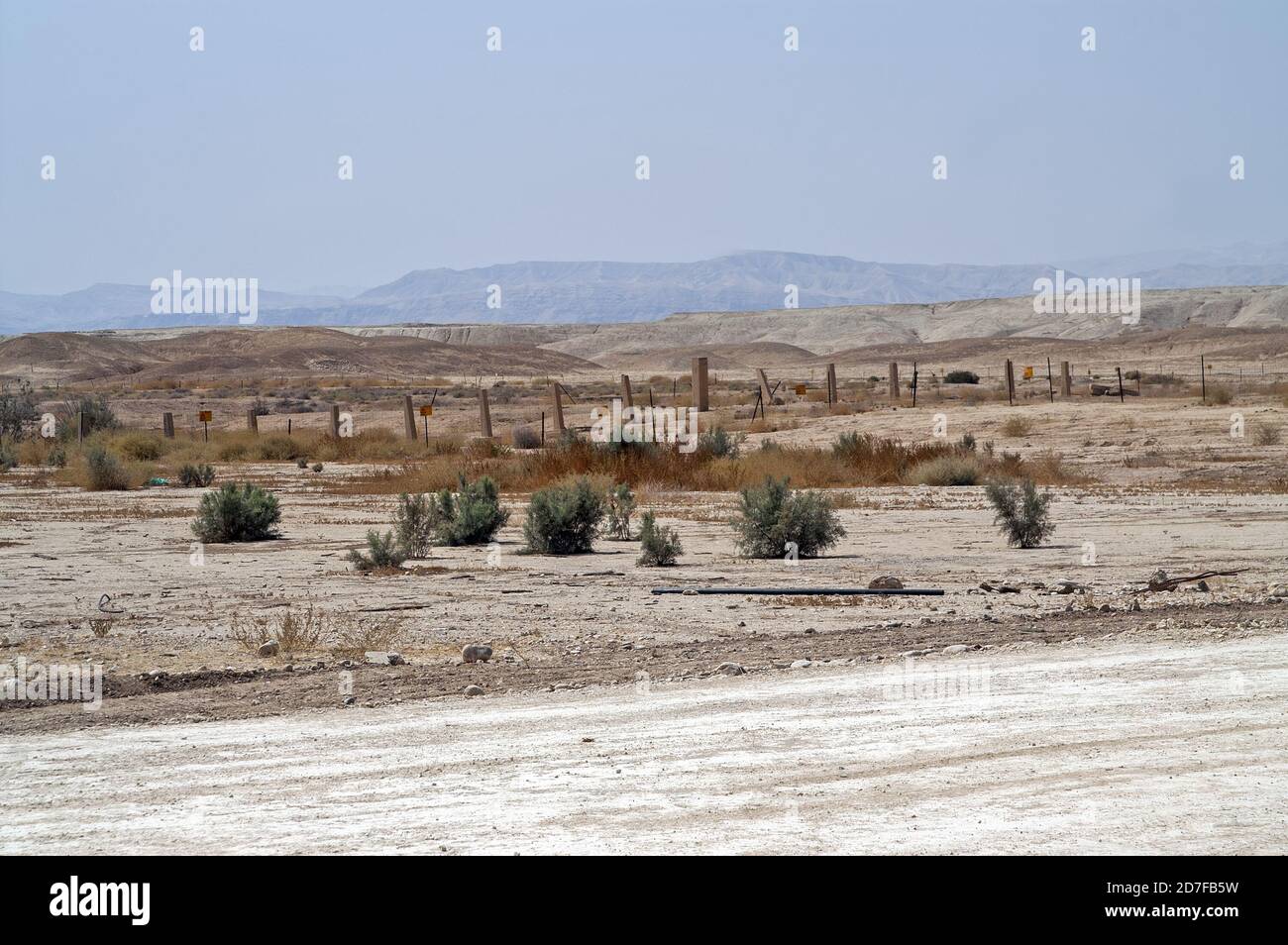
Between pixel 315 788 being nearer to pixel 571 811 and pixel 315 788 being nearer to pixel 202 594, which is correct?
pixel 571 811

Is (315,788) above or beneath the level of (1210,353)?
beneath

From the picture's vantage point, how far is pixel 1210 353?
95062mm

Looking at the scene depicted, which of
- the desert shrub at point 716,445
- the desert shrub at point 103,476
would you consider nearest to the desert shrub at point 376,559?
the desert shrub at point 716,445

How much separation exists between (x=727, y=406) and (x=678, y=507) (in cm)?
3638

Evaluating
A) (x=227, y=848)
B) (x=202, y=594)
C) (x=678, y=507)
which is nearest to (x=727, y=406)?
(x=678, y=507)

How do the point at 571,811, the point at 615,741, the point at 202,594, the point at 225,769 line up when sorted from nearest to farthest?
the point at 571,811 < the point at 225,769 < the point at 615,741 < the point at 202,594

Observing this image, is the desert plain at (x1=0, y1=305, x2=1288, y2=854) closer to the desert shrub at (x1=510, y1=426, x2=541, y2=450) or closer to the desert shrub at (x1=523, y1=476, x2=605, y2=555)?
the desert shrub at (x1=523, y1=476, x2=605, y2=555)

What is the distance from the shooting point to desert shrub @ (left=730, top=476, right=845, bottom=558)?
1798 cm

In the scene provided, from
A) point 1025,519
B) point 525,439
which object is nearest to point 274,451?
point 525,439

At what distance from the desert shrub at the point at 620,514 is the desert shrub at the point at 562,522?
140 centimetres

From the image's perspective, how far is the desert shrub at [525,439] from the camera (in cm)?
4162

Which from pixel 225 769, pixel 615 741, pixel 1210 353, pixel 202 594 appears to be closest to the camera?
pixel 225 769

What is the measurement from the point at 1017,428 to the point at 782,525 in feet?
76.9

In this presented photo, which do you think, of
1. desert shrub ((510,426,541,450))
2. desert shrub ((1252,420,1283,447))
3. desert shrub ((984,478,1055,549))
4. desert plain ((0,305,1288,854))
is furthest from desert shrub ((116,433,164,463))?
desert shrub ((1252,420,1283,447))
